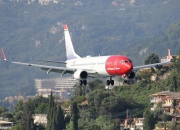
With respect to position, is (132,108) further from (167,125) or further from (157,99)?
(167,125)

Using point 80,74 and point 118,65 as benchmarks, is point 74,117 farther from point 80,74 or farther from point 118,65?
point 118,65

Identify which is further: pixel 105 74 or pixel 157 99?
pixel 157 99

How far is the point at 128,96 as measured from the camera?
19600 cm

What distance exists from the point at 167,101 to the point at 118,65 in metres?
98.0

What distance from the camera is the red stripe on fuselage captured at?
92.5 m

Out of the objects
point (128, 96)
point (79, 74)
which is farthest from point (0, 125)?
point (79, 74)

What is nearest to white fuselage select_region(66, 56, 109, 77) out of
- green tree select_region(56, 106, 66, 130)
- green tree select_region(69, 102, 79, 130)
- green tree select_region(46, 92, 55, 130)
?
green tree select_region(46, 92, 55, 130)

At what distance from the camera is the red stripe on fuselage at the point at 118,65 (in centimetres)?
9250

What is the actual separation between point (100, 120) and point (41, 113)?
16.2 m

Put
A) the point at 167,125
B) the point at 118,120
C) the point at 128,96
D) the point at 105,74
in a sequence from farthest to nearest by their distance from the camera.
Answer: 1. the point at 128,96
2. the point at 118,120
3. the point at 167,125
4. the point at 105,74

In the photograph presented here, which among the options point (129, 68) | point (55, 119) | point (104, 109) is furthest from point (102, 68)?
point (104, 109)

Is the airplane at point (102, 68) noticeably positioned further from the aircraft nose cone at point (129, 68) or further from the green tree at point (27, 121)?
the green tree at point (27, 121)

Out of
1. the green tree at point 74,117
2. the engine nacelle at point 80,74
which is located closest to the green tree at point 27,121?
the green tree at point 74,117

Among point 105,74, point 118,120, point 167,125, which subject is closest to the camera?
point 105,74
